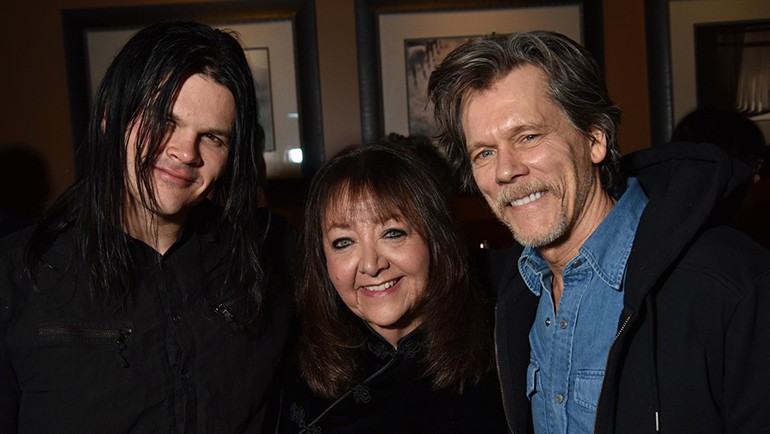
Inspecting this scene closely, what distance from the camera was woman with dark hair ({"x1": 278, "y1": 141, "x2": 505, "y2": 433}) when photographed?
6.68ft

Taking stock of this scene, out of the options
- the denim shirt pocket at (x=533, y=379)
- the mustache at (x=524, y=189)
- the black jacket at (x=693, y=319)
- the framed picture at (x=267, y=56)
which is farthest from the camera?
the framed picture at (x=267, y=56)

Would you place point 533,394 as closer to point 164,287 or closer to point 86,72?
point 164,287

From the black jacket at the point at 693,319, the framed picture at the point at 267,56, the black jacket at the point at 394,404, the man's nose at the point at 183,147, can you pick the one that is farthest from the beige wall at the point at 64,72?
the black jacket at the point at 693,319

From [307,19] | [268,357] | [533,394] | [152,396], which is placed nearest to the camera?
[152,396]

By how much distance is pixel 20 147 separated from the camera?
3.53m

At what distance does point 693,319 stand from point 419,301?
0.84 meters

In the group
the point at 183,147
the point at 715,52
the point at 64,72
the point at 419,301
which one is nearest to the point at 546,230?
the point at 419,301

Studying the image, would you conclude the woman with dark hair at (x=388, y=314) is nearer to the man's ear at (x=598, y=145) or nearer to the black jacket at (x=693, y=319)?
the man's ear at (x=598, y=145)

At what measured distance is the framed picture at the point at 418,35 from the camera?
3471 mm

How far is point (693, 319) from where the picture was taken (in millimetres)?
1419

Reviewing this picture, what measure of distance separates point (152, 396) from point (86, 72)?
221cm

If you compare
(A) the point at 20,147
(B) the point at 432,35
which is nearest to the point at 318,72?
(B) the point at 432,35

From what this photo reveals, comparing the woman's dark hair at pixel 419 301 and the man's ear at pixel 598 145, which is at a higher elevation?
the man's ear at pixel 598 145

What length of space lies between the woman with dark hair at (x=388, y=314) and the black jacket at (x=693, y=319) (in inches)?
23.0
